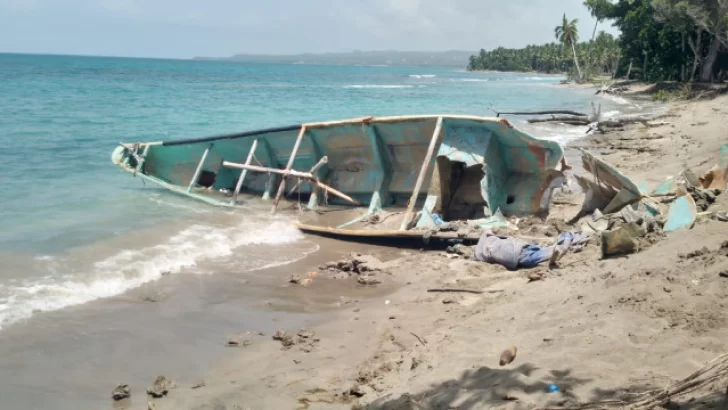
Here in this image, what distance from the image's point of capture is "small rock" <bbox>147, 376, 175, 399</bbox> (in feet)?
16.7

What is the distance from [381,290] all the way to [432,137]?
11.2ft

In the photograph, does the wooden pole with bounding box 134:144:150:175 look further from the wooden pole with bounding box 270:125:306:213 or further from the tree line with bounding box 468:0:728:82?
the tree line with bounding box 468:0:728:82

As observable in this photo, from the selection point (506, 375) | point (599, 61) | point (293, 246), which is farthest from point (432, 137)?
point (599, 61)

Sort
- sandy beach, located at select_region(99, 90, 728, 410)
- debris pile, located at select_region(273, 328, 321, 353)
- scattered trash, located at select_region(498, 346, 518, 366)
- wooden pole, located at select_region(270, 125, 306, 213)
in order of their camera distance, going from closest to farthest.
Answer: sandy beach, located at select_region(99, 90, 728, 410) < scattered trash, located at select_region(498, 346, 518, 366) < debris pile, located at select_region(273, 328, 321, 353) < wooden pole, located at select_region(270, 125, 306, 213)

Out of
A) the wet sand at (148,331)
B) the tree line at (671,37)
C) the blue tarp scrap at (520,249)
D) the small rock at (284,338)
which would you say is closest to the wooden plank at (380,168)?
the wet sand at (148,331)

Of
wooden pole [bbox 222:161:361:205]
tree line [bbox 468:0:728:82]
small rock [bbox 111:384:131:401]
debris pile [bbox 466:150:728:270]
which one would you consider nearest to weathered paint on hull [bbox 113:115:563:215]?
wooden pole [bbox 222:161:361:205]

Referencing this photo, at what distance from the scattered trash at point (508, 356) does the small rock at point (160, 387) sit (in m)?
2.72

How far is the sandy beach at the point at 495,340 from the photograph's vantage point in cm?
404

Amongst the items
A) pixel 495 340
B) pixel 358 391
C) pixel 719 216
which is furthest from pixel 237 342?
pixel 719 216

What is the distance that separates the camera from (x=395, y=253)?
8.88 meters

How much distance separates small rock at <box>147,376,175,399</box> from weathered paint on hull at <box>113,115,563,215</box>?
5748mm

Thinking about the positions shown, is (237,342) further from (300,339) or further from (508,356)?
(508,356)

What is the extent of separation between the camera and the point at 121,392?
5.09 meters

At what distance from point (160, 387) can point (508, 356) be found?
2.84 meters
